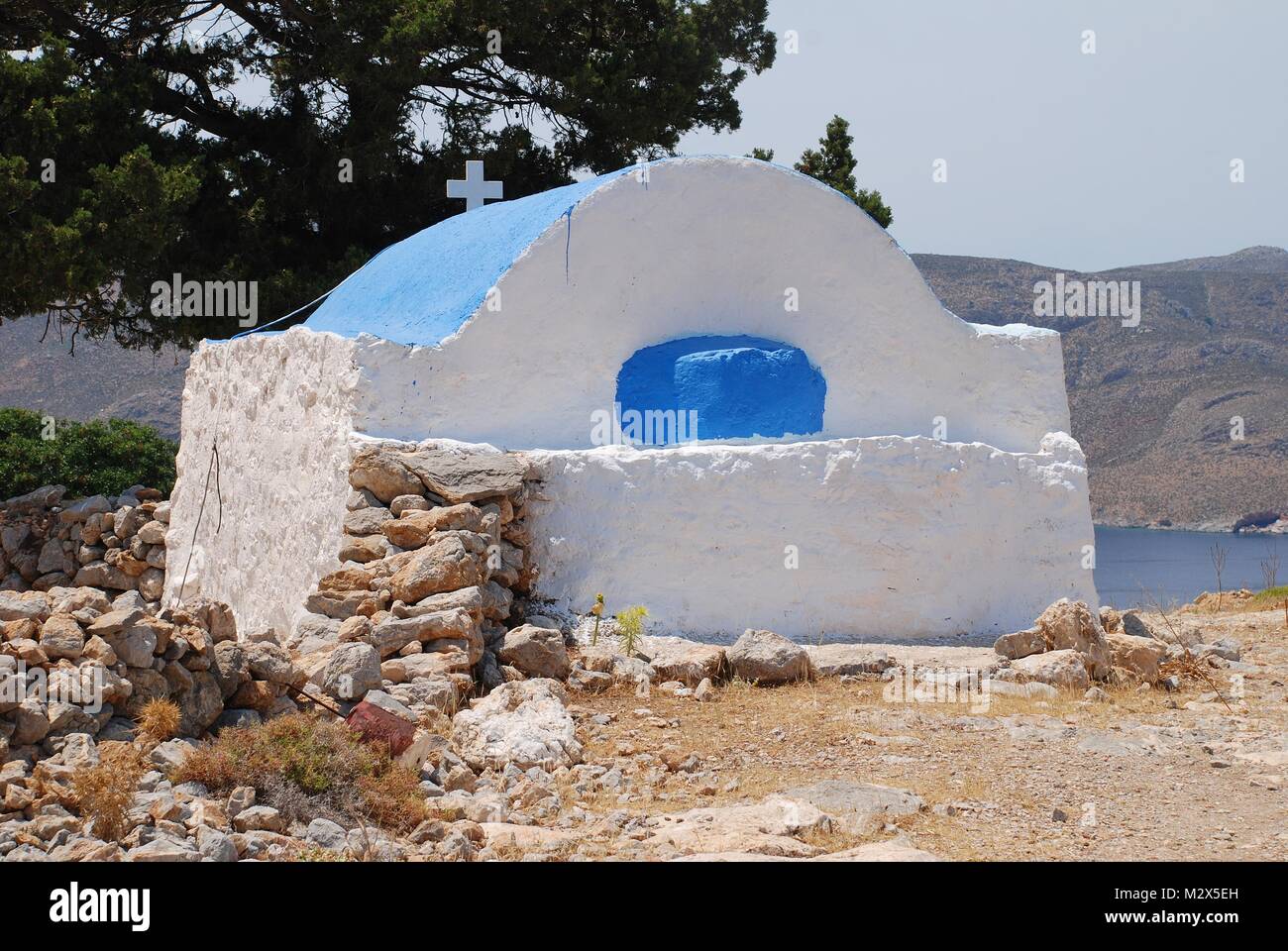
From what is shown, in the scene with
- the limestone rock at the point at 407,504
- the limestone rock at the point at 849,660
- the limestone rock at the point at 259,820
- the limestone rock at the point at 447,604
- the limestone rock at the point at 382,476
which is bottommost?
the limestone rock at the point at 259,820

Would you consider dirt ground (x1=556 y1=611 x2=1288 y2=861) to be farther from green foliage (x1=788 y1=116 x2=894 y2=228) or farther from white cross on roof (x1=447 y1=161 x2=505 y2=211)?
green foliage (x1=788 y1=116 x2=894 y2=228)

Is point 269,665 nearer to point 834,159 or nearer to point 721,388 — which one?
point 721,388

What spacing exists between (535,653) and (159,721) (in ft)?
8.04

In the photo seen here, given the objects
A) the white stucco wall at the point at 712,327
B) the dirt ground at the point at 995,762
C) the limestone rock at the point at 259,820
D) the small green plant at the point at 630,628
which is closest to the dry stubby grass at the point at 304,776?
the limestone rock at the point at 259,820

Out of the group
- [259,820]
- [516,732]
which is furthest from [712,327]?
[259,820]

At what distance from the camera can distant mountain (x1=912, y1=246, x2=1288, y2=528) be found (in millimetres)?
40344

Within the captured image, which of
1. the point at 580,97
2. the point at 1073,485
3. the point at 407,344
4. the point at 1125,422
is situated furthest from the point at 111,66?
the point at 1125,422

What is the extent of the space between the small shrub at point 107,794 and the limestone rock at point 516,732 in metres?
1.61

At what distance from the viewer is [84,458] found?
56.7 feet

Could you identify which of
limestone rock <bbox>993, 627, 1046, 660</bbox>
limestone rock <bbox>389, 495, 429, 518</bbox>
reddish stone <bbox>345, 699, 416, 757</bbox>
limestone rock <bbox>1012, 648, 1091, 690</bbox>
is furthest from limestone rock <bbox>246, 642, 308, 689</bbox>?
limestone rock <bbox>993, 627, 1046, 660</bbox>

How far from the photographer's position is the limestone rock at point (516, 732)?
6109 mm

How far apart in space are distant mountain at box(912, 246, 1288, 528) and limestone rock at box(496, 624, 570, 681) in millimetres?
30327

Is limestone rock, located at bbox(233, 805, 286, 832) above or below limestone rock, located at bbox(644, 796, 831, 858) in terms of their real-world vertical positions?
above

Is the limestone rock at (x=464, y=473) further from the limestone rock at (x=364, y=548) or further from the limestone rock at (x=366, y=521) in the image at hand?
the limestone rock at (x=364, y=548)
